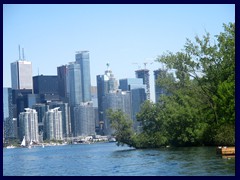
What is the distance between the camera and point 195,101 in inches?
1053

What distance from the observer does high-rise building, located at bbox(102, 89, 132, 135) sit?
2905 centimetres

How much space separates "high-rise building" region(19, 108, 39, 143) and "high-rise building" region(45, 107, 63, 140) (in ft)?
3.19

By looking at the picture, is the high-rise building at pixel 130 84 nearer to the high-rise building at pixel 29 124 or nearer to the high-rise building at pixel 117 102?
the high-rise building at pixel 117 102

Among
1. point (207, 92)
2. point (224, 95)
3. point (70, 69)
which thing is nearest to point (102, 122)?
point (70, 69)

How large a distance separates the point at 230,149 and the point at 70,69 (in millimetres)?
13463

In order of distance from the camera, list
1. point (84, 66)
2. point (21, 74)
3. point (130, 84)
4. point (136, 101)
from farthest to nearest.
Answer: point (136, 101) < point (130, 84) < point (21, 74) < point (84, 66)

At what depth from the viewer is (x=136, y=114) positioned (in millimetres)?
29703

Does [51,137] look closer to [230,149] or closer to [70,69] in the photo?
[70,69]

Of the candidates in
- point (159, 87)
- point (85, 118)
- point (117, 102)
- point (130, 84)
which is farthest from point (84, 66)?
point (85, 118)

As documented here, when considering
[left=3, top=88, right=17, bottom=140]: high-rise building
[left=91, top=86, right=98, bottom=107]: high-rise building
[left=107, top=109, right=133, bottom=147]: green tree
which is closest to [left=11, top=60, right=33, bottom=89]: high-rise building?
[left=3, top=88, right=17, bottom=140]: high-rise building

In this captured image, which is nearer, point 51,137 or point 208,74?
point 208,74

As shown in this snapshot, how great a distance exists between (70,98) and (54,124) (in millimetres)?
8742

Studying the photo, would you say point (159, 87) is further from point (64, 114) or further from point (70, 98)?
point (64, 114)

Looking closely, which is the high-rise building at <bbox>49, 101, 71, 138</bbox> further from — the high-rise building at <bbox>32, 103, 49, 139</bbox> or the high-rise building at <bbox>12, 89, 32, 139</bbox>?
the high-rise building at <bbox>12, 89, 32, 139</bbox>
